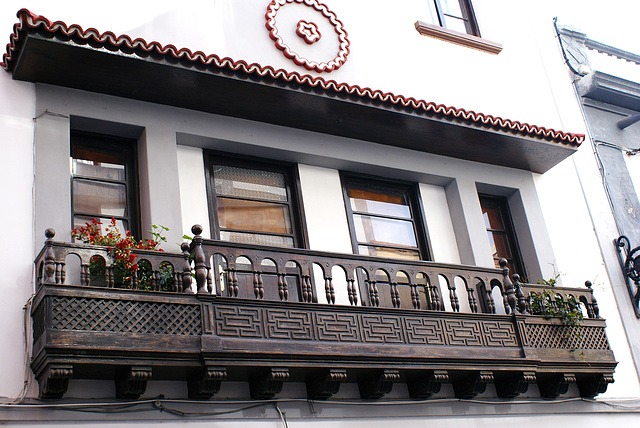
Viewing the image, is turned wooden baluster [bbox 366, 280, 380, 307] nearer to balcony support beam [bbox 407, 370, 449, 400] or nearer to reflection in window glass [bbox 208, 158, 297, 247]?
balcony support beam [bbox 407, 370, 449, 400]

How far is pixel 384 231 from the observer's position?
380 inches

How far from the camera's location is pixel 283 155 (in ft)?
30.1

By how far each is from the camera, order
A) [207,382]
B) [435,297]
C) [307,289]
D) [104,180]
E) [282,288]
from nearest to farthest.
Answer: [207,382] < [282,288] < [307,289] < [104,180] < [435,297]

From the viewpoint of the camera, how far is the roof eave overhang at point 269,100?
25.1 ft

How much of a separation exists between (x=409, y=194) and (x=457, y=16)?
3.65m

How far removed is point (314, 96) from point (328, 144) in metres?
0.85

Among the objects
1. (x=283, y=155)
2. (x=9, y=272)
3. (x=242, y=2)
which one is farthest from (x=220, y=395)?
(x=242, y=2)

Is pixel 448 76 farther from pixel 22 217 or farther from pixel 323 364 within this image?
pixel 22 217

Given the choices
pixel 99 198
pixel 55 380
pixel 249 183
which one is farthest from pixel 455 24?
pixel 55 380

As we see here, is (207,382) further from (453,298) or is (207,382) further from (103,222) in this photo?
(453,298)

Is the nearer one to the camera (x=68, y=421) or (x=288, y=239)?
(x=68, y=421)

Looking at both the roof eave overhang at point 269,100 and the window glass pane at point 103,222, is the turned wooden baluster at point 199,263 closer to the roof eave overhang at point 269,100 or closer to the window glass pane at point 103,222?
the window glass pane at point 103,222

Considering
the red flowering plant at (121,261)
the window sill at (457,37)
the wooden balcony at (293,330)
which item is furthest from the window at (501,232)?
the red flowering plant at (121,261)

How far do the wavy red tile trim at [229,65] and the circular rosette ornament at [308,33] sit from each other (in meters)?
1.26
